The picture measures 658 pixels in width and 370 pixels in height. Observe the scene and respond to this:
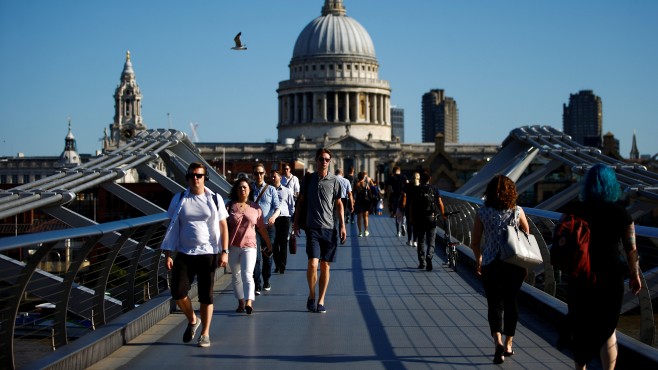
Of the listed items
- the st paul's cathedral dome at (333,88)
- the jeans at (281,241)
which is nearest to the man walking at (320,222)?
the jeans at (281,241)

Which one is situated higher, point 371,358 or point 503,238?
point 503,238

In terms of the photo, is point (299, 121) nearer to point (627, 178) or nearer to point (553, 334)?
point (627, 178)

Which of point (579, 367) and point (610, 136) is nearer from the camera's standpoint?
point (579, 367)

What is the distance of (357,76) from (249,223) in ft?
467

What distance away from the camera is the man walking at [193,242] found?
9.78 meters

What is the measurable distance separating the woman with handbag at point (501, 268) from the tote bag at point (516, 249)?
44mm

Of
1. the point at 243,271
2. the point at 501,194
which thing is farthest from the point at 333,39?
the point at 501,194

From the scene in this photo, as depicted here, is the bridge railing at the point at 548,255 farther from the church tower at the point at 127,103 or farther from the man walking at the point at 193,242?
the church tower at the point at 127,103

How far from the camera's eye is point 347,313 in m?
11.9

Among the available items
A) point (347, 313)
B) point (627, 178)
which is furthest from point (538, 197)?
point (347, 313)

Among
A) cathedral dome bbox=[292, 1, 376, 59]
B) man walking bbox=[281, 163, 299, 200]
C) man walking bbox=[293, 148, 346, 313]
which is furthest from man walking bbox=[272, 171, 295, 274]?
cathedral dome bbox=[292, 1, 376, 59]

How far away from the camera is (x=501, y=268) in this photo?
9.07 meters

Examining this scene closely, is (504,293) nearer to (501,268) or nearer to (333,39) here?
(501,268)

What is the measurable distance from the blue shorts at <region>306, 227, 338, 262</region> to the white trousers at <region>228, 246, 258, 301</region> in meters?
0.59
